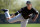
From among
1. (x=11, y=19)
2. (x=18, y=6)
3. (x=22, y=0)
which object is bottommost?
(x=11, y=19)

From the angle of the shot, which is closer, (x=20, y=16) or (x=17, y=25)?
(x=20, y=16)

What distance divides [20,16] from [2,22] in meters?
0.75

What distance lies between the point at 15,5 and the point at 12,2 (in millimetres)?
92

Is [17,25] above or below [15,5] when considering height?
below

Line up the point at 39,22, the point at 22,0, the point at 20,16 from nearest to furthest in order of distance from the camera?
the point at 20,16 < the point at 22,0 < the point at 39,22

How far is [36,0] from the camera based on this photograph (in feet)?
7.16

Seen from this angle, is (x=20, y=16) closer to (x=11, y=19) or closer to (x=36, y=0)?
(x=11, y=19)

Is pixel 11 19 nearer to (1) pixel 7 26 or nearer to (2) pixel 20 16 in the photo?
(2) pixel 20 16

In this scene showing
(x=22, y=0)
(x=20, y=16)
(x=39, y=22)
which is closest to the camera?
(x=20, y=16)

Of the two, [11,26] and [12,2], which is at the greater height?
[12,2]

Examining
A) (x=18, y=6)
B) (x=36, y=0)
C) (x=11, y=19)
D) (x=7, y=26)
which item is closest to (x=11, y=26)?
(x=7, y=26)

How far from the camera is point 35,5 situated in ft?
7.20

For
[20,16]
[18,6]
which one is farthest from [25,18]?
[18,6]

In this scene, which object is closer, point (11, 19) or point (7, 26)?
point (11, 19)
